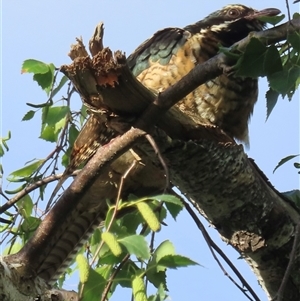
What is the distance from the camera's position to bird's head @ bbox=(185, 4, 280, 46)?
325 centimetres

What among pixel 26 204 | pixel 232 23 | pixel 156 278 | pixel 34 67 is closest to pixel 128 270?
pixel 156 278

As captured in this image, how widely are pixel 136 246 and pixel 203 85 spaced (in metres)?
1.63

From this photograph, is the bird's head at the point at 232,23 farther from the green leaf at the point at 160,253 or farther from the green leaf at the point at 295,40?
the green leaf at the point at 160,253

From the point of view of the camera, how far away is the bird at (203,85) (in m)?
2.89

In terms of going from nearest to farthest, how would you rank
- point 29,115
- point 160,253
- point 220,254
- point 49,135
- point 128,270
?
point 160,253, point 128,270, point 220,254, point 29,115, point 49,135

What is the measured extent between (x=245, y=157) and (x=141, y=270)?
786 mm

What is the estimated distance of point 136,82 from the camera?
1.86 metres

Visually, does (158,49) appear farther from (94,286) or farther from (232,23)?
(94,286)

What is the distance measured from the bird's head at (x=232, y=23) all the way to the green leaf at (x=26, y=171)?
39.7 inches

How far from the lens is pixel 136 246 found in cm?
136

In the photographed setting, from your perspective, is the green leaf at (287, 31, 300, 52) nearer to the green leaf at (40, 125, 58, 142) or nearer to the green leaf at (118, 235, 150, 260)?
the green leaf at (118, 235, 150, 260)

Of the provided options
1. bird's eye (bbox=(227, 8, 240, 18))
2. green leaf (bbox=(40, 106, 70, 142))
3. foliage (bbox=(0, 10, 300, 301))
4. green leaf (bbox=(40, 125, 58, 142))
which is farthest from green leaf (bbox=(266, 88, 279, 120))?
bird's eye (bbox=(227, 8, 240, 18))

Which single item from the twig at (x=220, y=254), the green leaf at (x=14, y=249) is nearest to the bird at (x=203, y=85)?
the green leaf at (x=14, y=249)

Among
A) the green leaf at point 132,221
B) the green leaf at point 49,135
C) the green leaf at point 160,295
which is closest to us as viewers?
the green leaf at point 160,295
